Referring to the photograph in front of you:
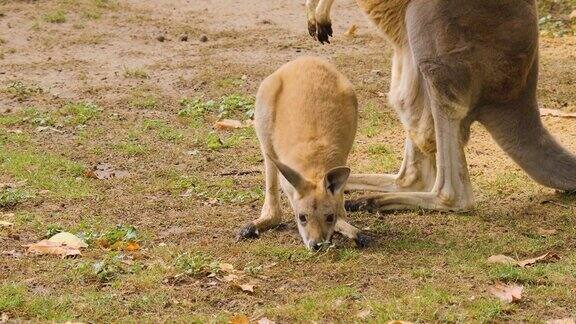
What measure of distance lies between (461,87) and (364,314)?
1942 mm

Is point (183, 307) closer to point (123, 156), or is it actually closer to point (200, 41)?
point (123, 156)

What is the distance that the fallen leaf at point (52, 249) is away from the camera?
5.46 m

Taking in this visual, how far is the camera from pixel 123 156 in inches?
298

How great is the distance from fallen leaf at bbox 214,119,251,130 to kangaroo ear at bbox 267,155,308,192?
9.10 ft

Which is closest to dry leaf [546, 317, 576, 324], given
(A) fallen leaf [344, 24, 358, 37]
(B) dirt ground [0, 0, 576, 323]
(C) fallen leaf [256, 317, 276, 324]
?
(B) dirt ground [0, 0, 576, 323]

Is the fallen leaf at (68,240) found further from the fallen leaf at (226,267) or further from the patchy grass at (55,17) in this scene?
the patchy grass at (55,17)

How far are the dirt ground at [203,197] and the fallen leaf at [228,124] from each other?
0.08m

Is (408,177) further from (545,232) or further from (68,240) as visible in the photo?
(68,240)

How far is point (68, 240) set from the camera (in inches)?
221

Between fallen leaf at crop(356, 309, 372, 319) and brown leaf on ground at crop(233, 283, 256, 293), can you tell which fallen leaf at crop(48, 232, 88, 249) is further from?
fallen leaf at crop(356, 309, 372, 319)

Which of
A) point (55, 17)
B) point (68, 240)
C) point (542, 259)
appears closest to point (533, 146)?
point (542, 259)

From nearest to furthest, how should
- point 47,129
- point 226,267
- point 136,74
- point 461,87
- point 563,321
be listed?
point 563,321 → point 226,267 → point 461,87 → point 47,129 → point 136,74

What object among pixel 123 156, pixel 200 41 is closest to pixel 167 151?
pixel 123 156

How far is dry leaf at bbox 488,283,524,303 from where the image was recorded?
4802 millimetres
